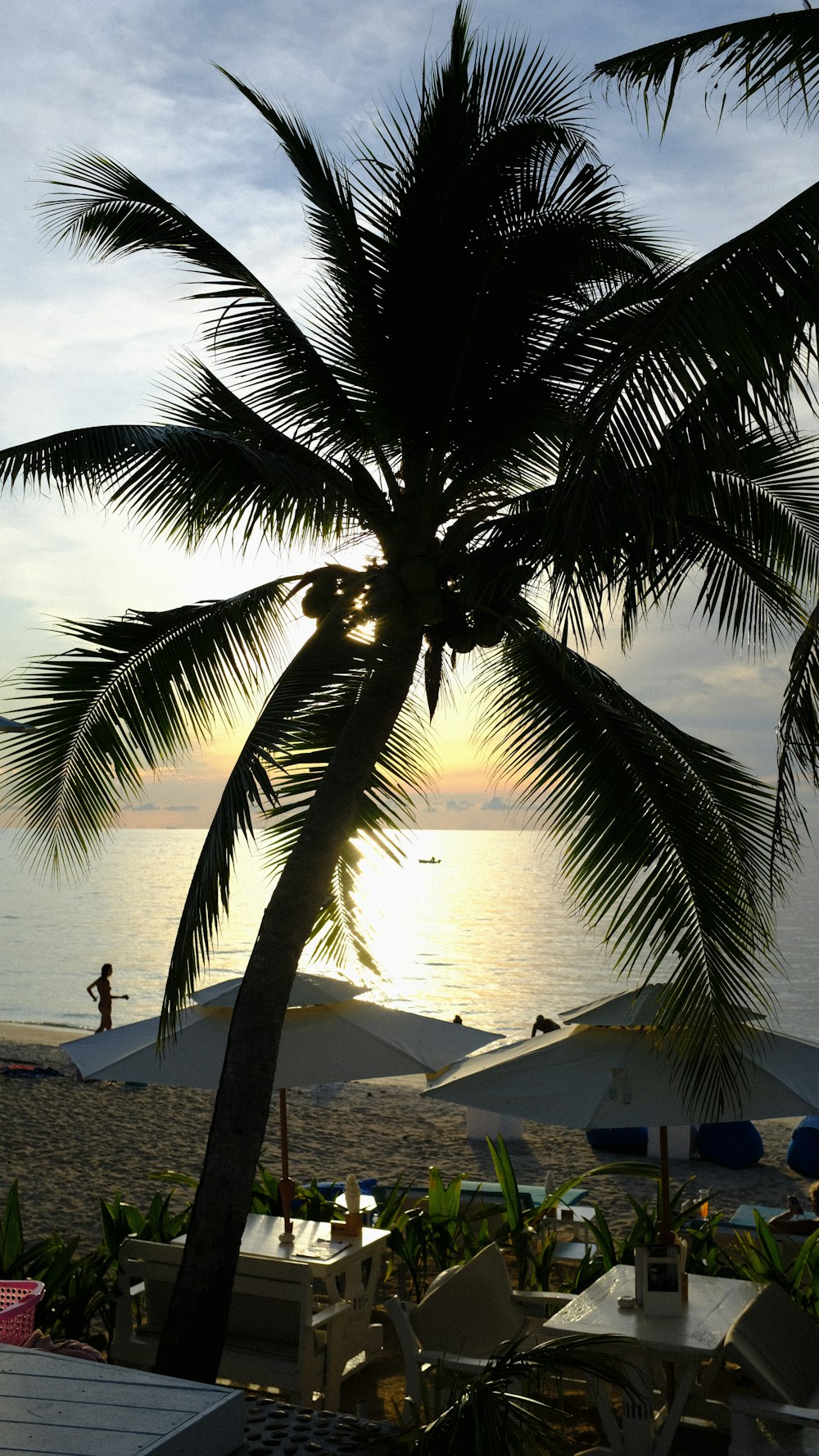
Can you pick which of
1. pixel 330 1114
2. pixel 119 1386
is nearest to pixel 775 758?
pixel 119 1386

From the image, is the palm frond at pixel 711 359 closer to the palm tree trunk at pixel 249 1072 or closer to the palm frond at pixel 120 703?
the palm tree trunk at pixel 249 1072

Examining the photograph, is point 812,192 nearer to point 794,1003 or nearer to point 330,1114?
point 330,1114

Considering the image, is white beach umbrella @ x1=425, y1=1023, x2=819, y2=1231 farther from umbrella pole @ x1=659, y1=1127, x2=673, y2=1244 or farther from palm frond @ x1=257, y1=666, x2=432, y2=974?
palm frond @ x1=257, y1=666, x2=432, y2=974

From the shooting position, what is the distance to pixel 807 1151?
44.6 feet

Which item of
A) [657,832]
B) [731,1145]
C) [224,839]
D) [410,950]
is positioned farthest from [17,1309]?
[410,950]

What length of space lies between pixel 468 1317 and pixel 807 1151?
9059mm

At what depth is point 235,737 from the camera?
7.15 meters

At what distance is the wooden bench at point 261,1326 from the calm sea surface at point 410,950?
283 centimetres

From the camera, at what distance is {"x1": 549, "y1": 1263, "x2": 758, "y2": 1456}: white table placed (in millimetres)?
5148

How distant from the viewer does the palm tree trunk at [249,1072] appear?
551 centimetres

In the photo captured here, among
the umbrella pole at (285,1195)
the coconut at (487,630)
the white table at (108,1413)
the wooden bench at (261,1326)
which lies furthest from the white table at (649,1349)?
the coconut at (487,630)

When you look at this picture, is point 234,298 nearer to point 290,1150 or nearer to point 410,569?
→ point 410,569

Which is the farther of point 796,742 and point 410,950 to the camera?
point 410,950

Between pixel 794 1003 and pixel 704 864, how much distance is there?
4023 centimetres
